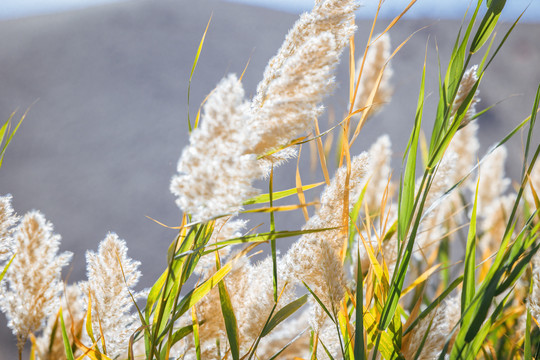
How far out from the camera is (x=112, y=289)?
375mm

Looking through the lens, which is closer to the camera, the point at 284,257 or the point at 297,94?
the point at 297,94

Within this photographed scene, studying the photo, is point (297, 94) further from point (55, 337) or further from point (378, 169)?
point (378, 169)

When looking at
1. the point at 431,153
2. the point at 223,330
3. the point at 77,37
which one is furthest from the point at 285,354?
the point at 77,37

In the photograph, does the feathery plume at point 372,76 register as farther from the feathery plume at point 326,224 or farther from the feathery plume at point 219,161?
the feathery plume at point 219,161

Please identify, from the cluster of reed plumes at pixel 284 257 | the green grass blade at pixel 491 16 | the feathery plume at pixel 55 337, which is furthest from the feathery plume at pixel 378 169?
the feathery plume at pixel 55 337

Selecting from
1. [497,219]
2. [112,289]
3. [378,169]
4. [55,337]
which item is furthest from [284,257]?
[497,219]

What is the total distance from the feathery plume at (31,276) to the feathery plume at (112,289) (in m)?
0.05

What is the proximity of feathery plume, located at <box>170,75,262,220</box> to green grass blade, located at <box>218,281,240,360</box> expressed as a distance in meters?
0.13

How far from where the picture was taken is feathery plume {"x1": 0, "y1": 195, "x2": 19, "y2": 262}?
374 millimetres

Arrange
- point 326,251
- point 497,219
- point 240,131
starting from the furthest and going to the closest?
point 497,219
point 326,251
point 240,131

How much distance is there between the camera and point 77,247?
2.20m

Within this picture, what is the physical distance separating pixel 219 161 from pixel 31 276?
0.28 m

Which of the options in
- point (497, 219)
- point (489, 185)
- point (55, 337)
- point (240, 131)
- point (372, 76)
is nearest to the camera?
point (240, 131)

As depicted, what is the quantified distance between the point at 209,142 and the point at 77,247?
2.23 metres
